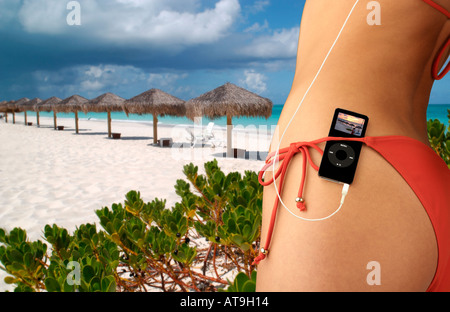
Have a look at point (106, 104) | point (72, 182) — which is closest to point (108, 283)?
point (72, 182)

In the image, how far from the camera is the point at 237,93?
11938 millimetres

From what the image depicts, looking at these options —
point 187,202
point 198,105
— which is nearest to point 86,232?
point 187,202

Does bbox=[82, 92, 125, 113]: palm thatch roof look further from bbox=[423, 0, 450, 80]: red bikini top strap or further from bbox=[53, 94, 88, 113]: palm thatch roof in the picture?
bbox=[423, 0, 450, 80]: red bikini top strap

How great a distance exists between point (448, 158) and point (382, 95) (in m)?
2.67

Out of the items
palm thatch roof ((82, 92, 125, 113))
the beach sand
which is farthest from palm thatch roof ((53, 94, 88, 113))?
the beach sand

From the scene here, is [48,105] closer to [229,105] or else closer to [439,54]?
[229,105]

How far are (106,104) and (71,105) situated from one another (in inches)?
166

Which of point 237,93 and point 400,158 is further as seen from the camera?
point 237,93

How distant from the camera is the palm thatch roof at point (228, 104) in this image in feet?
37.4

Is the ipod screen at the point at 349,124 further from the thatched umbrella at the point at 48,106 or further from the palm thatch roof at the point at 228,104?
the thatched umbrella at the point at 48,106

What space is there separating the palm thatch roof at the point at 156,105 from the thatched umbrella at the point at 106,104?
6.88 ft

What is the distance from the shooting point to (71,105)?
20.1 meters

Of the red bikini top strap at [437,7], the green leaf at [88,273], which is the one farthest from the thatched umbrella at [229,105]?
the red bikini top strap at [437,7]
